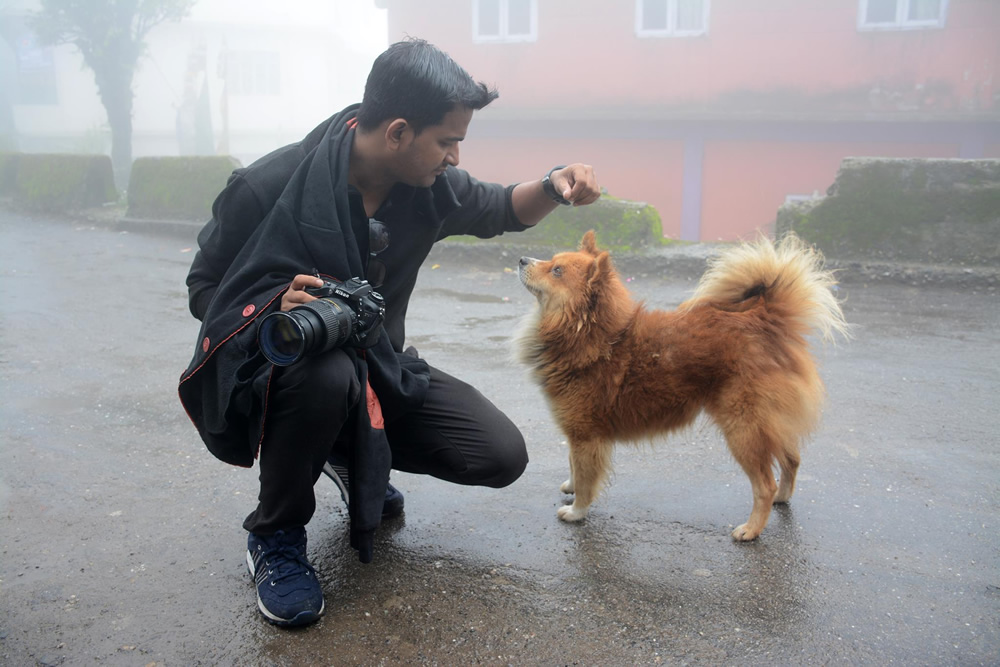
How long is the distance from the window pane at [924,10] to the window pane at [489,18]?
27.0 feet

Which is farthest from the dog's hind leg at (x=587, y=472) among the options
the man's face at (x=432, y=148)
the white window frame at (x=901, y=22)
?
the white window frame at (x=901, y=22)

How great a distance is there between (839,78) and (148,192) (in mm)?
12904

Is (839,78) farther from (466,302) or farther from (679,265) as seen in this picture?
(466,302)

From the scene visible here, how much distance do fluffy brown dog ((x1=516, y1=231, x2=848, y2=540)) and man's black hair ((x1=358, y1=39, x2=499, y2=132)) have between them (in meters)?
0.90

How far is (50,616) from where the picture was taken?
2.38 metres

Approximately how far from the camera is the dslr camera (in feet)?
6.79

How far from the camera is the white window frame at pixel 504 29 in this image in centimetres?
1617

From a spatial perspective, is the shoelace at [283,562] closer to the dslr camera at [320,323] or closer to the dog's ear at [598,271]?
the dslr camera at [320,323]

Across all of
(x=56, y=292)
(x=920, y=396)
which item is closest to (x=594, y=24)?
(x=56, y=292)

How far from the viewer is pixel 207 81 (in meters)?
30.3

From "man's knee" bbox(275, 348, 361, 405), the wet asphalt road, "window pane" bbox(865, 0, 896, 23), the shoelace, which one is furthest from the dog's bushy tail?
"window pane" bbox(865, 0, 896, 23)

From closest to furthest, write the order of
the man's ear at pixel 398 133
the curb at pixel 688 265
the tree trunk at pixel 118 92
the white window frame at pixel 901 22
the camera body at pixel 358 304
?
the camera body at pixel 358 304
the man's ear at pixel 398 133
the curb at pixel 688 265
the white window frame at pixel 901 22
the tree trunk at pixel 118 92

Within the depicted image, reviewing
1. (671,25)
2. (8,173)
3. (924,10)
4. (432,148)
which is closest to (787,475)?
(432,148)

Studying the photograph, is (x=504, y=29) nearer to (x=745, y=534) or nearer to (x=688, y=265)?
(x=688, y=265)
